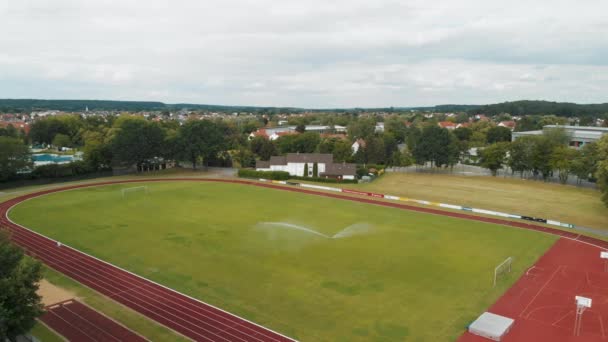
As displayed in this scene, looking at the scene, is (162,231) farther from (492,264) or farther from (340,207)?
(492,264)

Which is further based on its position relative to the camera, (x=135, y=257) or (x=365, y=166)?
(x=365, y=166)

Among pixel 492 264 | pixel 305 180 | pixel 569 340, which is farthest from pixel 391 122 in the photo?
pixel 569 340

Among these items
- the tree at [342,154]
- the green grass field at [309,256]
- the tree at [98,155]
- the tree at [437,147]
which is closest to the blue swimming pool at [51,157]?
the tree at [98,155]

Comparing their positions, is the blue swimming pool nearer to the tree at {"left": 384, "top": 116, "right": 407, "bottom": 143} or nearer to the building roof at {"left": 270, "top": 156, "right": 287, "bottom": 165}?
the building roof at {"left": 270, "top": 156, "right": 287, "bottom": 165}

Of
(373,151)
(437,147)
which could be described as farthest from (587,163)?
(373,151)

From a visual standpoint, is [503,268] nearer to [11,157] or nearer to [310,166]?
[310,166]

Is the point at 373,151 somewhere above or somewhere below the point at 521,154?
below

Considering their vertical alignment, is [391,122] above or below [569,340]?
above

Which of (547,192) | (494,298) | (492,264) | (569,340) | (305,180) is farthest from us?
(305,180)
